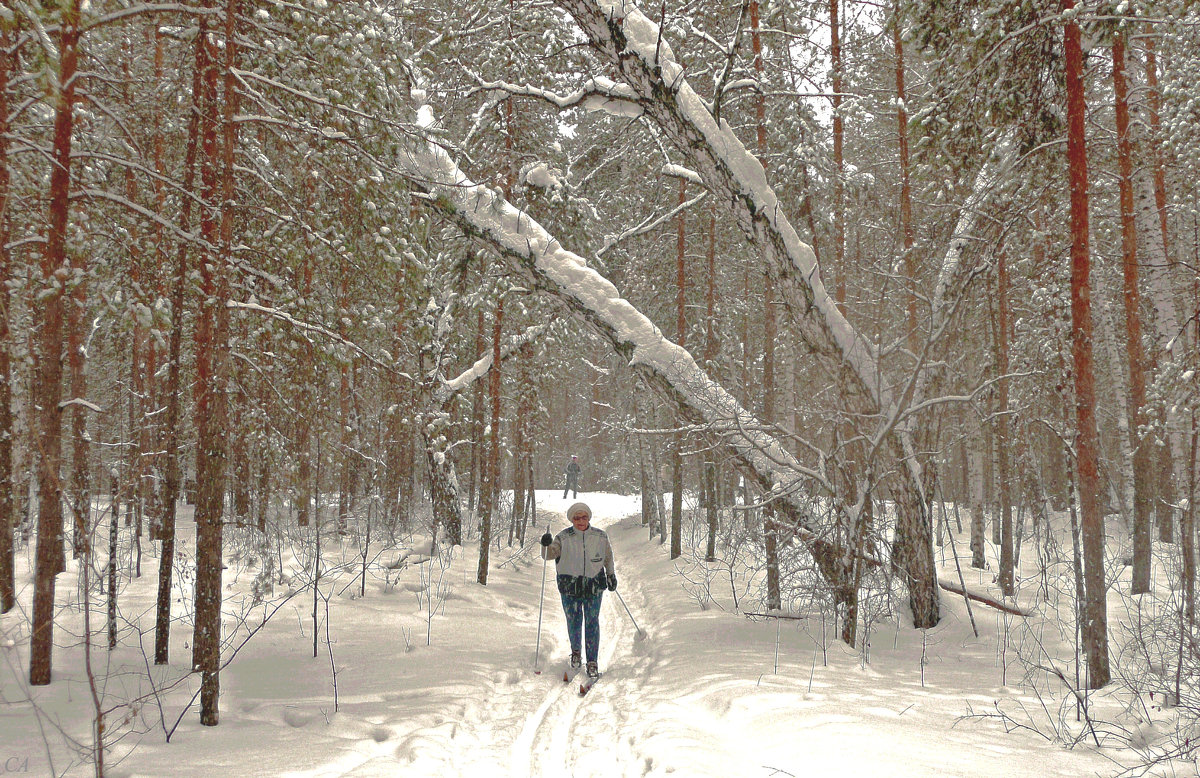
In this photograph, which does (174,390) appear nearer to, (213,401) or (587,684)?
(213,401)

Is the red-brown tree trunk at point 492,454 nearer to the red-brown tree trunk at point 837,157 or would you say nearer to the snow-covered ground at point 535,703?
the snow-covered ground at point 535,703

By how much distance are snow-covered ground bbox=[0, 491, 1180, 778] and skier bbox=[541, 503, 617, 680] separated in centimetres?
40

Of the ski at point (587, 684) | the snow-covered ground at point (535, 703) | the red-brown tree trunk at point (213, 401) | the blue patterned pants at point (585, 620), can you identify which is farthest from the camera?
the blue patterned pants at point (585, 620)

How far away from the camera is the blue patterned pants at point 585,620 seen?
7.06 m

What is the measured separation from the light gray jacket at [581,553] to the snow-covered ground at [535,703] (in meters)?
1.05

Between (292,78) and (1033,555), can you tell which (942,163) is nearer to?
(292,78)

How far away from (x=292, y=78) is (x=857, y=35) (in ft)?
29.7

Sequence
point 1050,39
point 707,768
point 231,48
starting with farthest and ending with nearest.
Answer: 1. point 1050,39
2. point 231,48
3. point 707,768

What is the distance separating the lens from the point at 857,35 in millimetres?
11094

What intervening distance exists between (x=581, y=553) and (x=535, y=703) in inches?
63.9

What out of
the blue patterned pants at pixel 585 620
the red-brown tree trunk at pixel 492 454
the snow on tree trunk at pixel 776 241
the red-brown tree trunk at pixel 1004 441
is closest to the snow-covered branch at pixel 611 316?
the snow on tree trunk at pixel 776 241

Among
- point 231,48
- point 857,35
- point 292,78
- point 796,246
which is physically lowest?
point 796,246

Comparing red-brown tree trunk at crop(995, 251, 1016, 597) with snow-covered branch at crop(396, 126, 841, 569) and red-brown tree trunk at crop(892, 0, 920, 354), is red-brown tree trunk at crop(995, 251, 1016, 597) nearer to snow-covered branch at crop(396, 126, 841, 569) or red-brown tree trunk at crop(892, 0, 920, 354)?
red-brown tree trunk at crop(892, 0, 920, 354)

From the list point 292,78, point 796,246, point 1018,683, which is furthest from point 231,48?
point 1018,683
